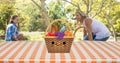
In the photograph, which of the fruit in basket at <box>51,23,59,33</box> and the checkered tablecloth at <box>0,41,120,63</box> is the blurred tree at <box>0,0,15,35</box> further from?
the checkered tablecloth at <box>0,41,120,63</box>

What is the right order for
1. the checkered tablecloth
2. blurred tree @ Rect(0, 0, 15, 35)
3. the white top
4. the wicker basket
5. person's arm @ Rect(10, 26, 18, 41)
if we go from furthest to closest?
blurred tree @ Rect(0, 0, 15, 35)
person's arm @ Rect(10, 26, 18, 41)
the white top
the wicker basket
the checkered tablecloth

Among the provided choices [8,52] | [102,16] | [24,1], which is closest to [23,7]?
→ [24,1]

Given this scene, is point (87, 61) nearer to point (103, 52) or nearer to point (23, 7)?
point (103, 52)

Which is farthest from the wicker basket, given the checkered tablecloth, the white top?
the white top

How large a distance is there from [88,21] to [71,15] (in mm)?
11227

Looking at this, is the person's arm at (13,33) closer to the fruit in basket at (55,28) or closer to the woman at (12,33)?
the woman at (12,33)

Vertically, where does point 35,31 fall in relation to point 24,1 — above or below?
below

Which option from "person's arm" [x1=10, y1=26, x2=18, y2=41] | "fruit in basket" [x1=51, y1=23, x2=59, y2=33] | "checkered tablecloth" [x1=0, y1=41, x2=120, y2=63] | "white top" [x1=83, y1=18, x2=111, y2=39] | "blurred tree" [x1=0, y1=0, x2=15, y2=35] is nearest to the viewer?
"checkered tablecloth" [x1=0, y1=41, x2=120, y2=63]

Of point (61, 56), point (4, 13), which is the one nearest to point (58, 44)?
point (61, 56)

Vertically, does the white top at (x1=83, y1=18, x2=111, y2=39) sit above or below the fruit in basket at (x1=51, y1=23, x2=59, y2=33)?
below

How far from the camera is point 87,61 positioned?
5.37ft

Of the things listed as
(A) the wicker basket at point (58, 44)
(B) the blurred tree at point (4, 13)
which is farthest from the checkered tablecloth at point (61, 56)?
(B) the blurred tree at point (4, 13)

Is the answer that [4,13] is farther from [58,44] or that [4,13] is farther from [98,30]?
[58,44]

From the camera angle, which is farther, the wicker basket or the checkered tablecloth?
the wicker basket
